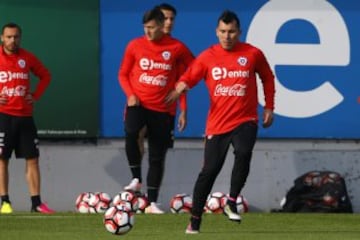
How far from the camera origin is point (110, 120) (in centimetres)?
1800

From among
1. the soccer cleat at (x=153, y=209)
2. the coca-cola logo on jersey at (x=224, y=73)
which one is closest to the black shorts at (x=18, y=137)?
the soccer cleat at (x=153, y=209)

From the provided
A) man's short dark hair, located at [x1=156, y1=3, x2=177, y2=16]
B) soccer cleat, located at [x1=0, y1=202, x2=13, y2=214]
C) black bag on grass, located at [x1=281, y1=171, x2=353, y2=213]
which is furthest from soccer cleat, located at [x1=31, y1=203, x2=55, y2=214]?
black bag on grass, located at [x1=281, y1=171, x2=353, y2=213]

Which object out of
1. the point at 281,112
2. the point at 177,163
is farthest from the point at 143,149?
the point at 281,112

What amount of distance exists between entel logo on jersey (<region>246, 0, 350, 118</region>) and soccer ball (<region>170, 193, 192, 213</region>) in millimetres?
1673

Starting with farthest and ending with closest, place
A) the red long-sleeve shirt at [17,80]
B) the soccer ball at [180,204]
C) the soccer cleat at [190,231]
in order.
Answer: the soccer ball at [180,204]
the red long-sleeve shirt at [17,80]
the soccer cleat at [190,231]

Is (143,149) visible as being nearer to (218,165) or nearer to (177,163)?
(177,163)

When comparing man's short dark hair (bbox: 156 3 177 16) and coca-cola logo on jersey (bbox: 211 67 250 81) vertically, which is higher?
man's short dark hair (bbox: 156 3 177 16)

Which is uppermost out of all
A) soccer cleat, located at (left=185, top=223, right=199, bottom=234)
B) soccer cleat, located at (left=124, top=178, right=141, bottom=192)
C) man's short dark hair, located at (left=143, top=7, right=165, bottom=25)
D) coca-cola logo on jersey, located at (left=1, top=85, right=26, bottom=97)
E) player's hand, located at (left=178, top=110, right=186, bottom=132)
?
man's short dark hair, located at (left=143, top=7, right=165, bottom=25)

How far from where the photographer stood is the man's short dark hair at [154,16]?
16594 mm

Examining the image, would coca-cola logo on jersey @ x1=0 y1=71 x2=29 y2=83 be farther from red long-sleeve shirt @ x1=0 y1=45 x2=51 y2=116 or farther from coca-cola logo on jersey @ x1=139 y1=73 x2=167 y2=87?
coca-cola logo on jersey @ x1=139 y1=73 x2=167 y2=87

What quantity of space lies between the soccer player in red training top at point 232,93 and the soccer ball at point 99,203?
3.12 meters

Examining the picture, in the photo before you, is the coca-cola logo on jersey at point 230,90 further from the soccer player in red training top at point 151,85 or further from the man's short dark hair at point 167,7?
the man's short dark hair at point 167,7

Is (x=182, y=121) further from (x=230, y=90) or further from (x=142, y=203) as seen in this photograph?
(x=230, y=90)

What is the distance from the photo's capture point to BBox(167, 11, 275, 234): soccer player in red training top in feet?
46.2
